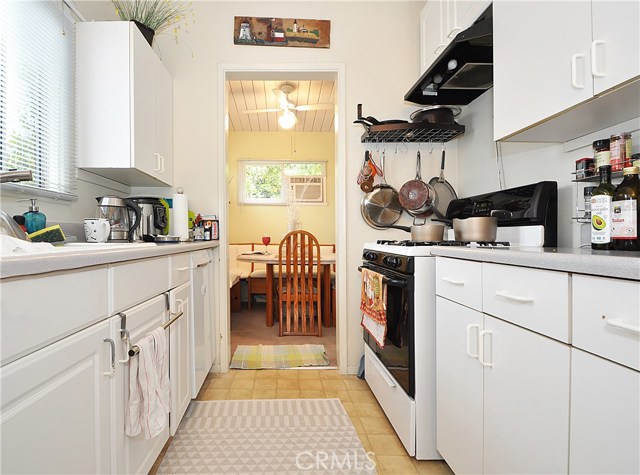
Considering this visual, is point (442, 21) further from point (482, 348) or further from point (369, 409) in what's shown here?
point (369, 409)

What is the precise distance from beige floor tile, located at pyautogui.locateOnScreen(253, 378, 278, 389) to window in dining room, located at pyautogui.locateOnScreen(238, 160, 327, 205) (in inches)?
128

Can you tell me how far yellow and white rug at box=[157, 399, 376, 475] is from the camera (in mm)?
1596

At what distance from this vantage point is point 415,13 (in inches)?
109

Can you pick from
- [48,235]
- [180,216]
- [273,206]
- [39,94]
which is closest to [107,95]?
[39,94]

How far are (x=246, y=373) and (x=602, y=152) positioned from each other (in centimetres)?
246

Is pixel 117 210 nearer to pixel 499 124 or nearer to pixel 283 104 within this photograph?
pixel 499 124

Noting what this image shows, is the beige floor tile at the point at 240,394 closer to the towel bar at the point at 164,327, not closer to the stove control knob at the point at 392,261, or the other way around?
the towel bar at the point at 164,327

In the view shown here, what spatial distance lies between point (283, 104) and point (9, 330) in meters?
3.57

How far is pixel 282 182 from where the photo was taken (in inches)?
217

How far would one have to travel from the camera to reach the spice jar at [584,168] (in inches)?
59.4

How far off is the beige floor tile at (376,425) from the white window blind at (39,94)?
1926mm

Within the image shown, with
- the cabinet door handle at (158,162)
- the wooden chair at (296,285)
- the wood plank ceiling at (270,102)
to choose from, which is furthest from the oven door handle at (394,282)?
the wood plank ceiling at (270,102)

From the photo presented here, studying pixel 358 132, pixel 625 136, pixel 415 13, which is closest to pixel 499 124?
pixel 625 136

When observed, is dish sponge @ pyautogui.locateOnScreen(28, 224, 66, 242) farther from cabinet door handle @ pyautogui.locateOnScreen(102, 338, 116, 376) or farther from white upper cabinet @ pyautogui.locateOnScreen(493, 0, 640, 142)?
white upper cabinet @ pyautogui.locateOnScreen(493, 0, 640, 142)
